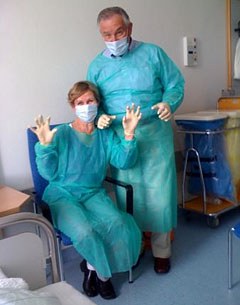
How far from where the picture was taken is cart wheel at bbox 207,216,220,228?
9.64 feet

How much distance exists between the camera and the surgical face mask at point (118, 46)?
6.64 ft

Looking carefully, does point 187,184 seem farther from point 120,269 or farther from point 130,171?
point 120,269

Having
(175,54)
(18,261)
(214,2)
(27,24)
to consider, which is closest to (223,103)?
(175,54)

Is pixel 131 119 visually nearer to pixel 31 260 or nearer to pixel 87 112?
pixel 87 112

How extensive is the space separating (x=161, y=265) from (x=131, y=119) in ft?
3.26

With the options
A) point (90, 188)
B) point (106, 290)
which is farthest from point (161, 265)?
point (90, 188)

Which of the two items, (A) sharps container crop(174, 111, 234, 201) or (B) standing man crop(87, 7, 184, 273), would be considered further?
(A) sharps container crop(174, 111, 234, 201)

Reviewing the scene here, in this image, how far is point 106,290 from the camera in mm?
2088

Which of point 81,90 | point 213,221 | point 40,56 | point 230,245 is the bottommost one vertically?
point 213,221

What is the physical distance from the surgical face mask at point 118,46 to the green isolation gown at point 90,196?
46cm

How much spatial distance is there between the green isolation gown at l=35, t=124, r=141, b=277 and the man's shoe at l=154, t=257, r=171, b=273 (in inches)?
13.5

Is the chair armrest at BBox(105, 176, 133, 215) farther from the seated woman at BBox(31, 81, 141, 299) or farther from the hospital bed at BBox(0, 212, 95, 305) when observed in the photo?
the hospital bed at BBox(0, 212, 95, 305)

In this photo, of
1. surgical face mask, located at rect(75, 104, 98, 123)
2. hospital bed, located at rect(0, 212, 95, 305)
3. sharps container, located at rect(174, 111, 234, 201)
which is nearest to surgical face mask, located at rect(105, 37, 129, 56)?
surgical face mask, located at rect(75, 104, 98, 123)

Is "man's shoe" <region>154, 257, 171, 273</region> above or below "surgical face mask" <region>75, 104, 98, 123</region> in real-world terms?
below
